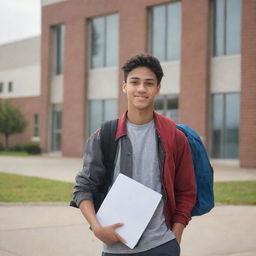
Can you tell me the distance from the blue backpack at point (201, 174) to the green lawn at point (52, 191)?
719 centimetres

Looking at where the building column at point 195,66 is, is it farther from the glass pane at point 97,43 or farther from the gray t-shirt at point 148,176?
the gray t-shirt at point 148,176

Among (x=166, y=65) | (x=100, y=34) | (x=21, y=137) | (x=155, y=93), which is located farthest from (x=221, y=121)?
(x=21, y=137)

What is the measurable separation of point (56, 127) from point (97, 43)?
225 inches

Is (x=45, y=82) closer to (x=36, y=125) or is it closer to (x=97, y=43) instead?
(x=97, y=43)

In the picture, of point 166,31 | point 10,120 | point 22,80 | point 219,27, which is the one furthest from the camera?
point 22,80

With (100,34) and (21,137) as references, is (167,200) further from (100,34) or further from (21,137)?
(21,137)

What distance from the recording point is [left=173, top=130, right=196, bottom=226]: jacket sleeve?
286cm

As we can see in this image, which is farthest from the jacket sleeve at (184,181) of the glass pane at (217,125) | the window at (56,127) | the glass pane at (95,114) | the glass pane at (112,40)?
the window at (56,127)

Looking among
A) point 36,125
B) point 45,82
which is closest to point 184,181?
point 45,82

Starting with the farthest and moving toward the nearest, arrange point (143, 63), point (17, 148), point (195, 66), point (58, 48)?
point (17, 148) → point (58, 48) → point (195, 66) → point (143, 63)

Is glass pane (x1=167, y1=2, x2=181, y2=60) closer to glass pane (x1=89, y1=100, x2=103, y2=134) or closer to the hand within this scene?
glass pane (x1=89, y1=100, x2=103, y2=134)

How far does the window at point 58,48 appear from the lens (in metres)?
29.2

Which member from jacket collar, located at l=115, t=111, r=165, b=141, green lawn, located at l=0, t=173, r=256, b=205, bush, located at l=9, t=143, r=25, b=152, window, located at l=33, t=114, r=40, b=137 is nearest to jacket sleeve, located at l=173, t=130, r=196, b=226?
jacket collar, located at l=115, t=111, r=165, b=141

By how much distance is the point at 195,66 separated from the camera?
22125mm
